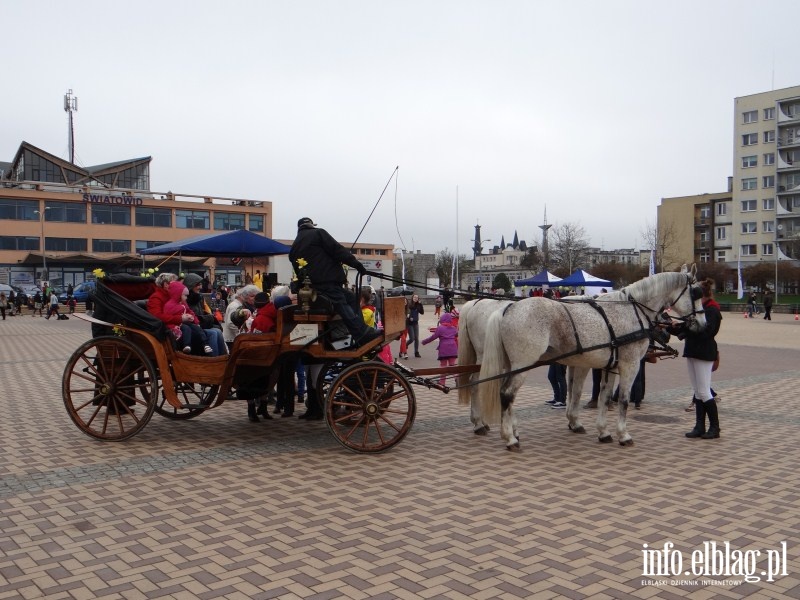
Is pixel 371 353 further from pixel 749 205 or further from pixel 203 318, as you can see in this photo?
pixel 749 205

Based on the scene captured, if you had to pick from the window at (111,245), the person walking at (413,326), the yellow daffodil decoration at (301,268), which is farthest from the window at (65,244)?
the yellow daffodil decoration at (301,268)

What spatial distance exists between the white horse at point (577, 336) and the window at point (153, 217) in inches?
2563

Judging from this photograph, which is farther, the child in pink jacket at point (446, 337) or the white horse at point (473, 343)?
the child in pink jacket at point (446, 337)

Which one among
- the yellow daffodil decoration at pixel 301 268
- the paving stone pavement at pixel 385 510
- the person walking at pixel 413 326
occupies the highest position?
the yellow daffodil decoration at pixel 301 268

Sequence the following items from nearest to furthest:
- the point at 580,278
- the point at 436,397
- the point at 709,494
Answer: the point at 709,494, the point at 436,397, the point at 580,278

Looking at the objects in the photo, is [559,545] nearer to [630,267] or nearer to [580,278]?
[580,278]

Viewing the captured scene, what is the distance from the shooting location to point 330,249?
7223 mm

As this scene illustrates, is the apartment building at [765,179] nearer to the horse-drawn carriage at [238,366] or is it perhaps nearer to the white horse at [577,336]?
the white horse at [577,336]

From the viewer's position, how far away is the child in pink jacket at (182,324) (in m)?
7.66

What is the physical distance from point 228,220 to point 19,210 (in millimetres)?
19015

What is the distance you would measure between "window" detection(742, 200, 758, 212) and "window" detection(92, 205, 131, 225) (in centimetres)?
6354

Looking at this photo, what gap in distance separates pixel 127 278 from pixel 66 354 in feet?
36.3

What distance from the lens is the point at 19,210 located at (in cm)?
6059

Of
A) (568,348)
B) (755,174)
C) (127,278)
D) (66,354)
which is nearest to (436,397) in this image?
(568,348)
